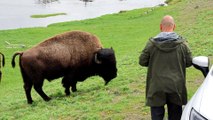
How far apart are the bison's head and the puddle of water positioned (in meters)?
A: 34.6

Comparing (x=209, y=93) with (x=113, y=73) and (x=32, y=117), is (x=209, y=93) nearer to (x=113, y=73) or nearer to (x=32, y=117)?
(x=32, y=117)

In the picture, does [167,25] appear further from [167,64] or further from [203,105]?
[203,105]

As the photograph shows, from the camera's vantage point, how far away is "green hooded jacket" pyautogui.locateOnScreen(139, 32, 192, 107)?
17.8 ft

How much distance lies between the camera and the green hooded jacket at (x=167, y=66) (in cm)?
543

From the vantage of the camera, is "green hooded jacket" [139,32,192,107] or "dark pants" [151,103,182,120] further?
"dark pants" [151,103,182,120]

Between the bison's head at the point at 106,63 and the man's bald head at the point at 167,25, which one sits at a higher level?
the man's bald head at the point at 167,25

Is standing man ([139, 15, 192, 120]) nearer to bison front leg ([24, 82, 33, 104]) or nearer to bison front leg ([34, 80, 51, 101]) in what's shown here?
bison front leg ([34, 80, 51, 101])

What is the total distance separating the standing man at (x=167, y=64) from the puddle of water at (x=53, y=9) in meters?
39.7

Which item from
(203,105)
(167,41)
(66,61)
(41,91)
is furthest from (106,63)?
(203,105)

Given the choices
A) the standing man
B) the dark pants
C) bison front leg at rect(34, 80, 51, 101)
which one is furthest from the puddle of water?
the standing man

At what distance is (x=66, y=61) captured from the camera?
1033cm

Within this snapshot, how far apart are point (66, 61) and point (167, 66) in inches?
203

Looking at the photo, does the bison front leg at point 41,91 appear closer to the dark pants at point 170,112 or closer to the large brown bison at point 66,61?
the large brown bison at point 66,61

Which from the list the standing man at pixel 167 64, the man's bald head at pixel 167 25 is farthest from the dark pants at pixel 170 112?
the man's bald head at pixel 167 25
